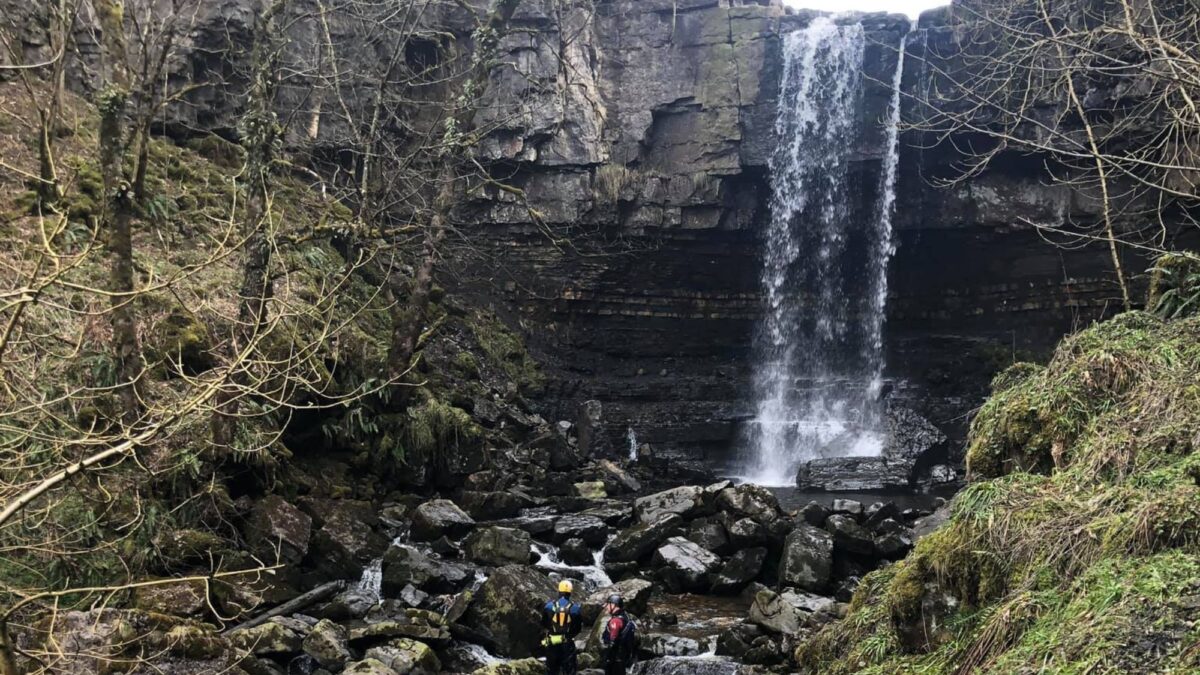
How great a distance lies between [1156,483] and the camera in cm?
467

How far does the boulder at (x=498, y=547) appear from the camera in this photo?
1058 cm

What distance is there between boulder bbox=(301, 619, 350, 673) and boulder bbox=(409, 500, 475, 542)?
372 centimetres

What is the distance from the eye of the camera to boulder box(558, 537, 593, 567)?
11125 millimetres

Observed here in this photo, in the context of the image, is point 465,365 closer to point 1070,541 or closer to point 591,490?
point 591,490

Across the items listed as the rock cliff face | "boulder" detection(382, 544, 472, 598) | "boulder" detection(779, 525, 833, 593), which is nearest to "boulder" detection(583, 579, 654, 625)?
"boulder" detection(382, 544, 472, 598)

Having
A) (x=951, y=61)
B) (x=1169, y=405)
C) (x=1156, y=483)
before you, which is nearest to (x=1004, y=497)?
(x=1156, y=483)

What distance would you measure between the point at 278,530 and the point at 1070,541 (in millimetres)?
8321

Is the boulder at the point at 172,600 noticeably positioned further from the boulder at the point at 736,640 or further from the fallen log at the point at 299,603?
the boulder at the point at 736,640

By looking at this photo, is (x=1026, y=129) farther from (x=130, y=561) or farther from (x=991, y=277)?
(x=130, y=561)

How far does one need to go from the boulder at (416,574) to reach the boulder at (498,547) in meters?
0.71

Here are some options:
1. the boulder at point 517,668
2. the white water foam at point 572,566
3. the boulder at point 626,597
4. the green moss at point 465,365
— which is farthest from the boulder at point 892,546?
the green moss at point 465,365

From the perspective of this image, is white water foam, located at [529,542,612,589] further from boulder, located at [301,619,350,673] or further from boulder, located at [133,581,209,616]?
boulder, located at [133,581,209,616]

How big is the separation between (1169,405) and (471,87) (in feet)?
34.6

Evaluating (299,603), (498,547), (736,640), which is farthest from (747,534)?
(299,603)
